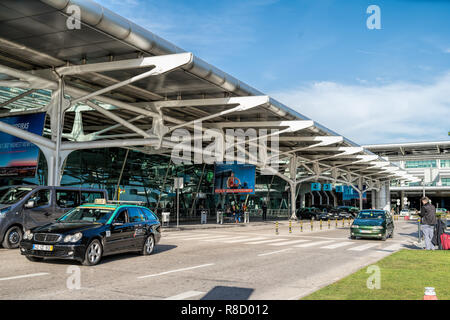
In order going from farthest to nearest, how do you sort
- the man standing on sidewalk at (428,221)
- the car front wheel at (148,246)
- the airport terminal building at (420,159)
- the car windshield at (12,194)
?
1. the airport terminal building at (420,159)
2. the man standing on sidewalk at (428,221)
3. the car windshield at (12,194)
4. the car front wheel at (148,246)

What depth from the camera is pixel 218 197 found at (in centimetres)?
5172

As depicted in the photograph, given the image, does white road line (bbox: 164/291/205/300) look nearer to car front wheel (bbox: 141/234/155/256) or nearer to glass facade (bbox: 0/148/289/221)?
car front wheel (bbox: 141/234/155/256)

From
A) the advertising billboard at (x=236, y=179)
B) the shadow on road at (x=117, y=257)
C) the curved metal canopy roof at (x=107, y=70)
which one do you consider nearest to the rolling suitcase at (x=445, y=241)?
the shadow on road at (x=117, y=257)

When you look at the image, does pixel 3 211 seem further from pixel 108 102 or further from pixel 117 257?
pixel 108 102

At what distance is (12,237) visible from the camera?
44.2ft

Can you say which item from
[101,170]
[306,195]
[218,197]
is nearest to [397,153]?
[306,195]

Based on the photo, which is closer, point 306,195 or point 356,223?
point 356,223

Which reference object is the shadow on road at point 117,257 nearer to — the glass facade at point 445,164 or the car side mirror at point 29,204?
the car side mirror at point 29,204

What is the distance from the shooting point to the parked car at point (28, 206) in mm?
13312

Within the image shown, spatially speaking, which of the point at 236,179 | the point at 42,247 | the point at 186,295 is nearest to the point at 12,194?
the point at 42,247

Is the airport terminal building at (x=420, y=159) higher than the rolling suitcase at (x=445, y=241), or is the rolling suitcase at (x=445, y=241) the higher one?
the airport terminal building at (x=420, y=159)

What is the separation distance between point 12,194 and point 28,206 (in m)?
1.20
